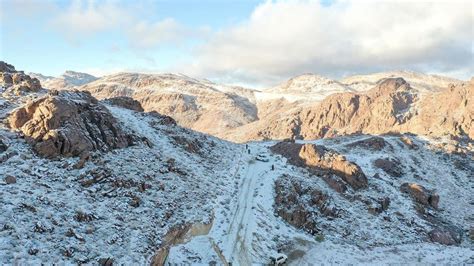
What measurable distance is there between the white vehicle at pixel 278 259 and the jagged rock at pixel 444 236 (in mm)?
17756

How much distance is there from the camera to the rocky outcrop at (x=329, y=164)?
4609 centimetres

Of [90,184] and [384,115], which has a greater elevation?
[384,115]

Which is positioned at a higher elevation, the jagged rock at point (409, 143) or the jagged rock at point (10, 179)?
the jagged rock at point (409, 143)

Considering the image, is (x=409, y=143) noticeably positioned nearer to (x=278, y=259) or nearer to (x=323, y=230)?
(x=323, y=230)

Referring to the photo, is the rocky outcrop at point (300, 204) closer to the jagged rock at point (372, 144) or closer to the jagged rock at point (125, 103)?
the jagged rock at point (125, 103)

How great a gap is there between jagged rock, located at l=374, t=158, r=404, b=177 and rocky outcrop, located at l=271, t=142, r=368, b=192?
8359 mm

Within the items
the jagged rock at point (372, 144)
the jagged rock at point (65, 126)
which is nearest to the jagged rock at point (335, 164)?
the jagged rock at point (372, 144)

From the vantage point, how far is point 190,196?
3341 cm

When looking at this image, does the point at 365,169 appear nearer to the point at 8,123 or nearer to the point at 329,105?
the point at 8,123

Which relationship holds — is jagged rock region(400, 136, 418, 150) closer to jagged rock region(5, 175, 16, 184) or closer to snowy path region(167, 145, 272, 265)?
snowy path region(167, 145, 272, 265)

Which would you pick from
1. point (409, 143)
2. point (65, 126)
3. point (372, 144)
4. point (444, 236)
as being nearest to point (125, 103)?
point (65, 126)

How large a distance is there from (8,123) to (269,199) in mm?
23886

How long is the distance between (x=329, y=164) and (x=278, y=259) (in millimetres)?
23545

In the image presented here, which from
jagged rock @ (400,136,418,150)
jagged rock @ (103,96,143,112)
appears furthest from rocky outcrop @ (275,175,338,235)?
jagged rock @ (400,136,418,150)
